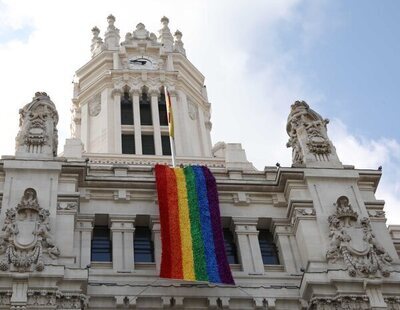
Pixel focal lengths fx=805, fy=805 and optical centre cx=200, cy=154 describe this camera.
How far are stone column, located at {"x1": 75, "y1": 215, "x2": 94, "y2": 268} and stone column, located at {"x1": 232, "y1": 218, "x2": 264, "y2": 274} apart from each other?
6.38 m

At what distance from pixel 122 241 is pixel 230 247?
481cm

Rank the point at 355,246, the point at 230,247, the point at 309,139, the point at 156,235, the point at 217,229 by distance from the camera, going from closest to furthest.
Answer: the point at 355,246 → the point at 217,229 → the point at 156,235 → the point at 230,247 → the point at 309,139

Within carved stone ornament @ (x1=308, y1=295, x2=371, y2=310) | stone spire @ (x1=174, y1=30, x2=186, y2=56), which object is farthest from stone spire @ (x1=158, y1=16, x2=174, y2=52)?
carved stone ornament @ (x1=308, y1=295, x2=371, y2=310)

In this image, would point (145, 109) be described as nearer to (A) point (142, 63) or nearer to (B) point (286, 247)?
(A) point (142, 63)

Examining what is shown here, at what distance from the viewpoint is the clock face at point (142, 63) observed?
6500 centimetres

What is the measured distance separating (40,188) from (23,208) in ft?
5.90

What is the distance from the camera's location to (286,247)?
115 ft

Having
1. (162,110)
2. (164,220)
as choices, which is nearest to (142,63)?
(162,110)

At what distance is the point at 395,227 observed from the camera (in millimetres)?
39000

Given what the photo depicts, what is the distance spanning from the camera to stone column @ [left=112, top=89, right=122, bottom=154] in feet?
187

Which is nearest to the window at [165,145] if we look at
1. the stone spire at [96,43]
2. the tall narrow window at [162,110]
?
the tall narrow window at [162,110]

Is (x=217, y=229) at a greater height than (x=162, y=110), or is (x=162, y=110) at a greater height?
(x=162, y=110)

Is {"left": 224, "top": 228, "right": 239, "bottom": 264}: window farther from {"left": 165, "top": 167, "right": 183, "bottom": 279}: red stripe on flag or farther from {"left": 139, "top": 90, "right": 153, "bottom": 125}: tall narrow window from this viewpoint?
{"left": 139, "top": 90, "right": 153, "bottom": 125}: tall narrow window

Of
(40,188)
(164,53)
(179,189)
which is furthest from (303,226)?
(164,53)
